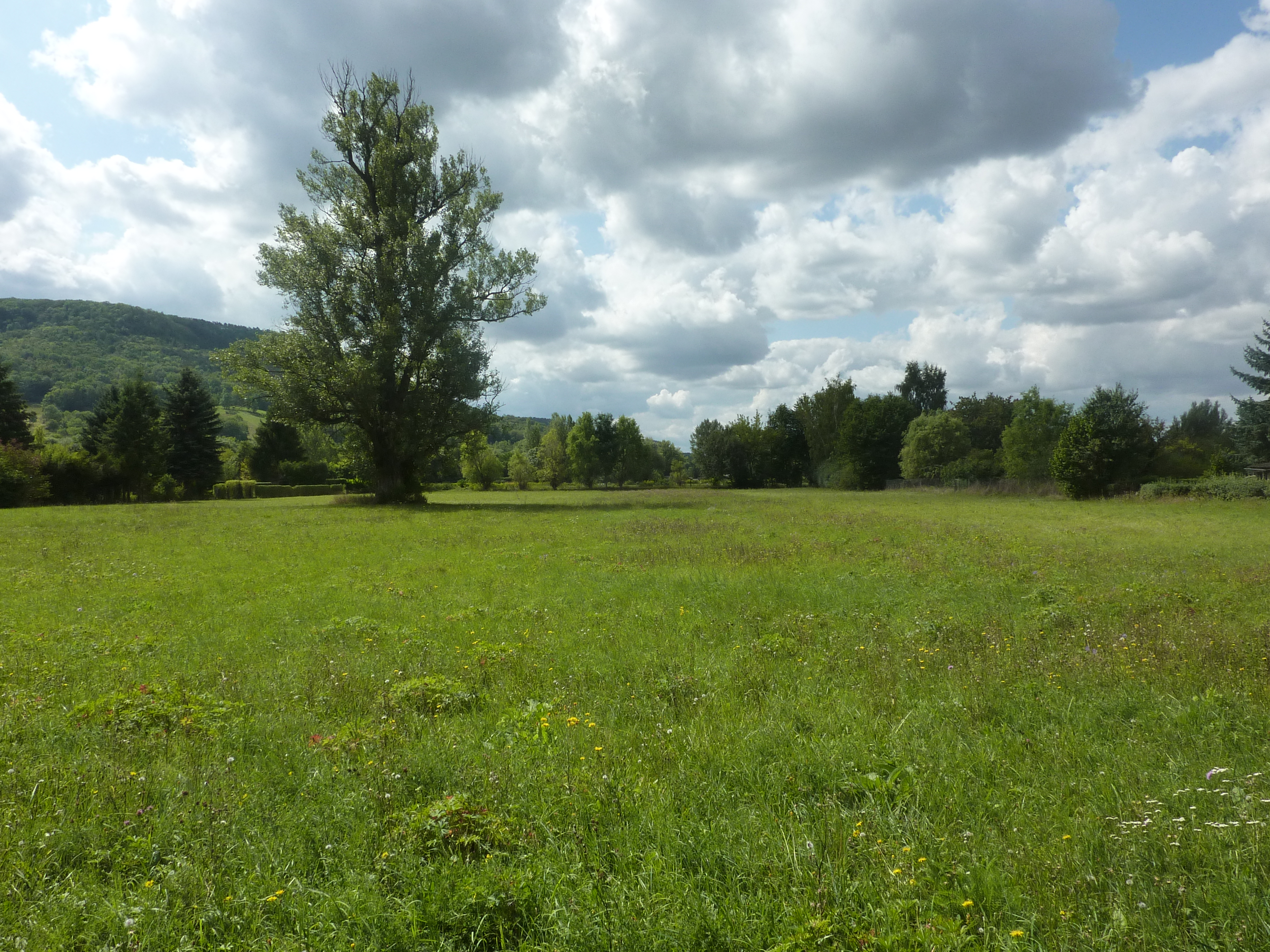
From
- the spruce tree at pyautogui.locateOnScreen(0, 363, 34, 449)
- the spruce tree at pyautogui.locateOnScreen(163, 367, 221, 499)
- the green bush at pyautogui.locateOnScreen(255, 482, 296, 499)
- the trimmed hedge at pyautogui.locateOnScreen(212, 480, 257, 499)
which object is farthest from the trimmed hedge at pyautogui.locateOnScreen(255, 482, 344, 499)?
the spruce tree at pyautogui.locateOnScreen(0, 363, 34, 449)

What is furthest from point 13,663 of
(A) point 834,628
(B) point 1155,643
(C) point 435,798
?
(B) point 1155,643

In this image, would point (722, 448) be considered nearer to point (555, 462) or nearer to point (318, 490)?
point (555, 462)

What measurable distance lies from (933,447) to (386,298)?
6594 cm

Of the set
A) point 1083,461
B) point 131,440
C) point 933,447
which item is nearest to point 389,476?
point 131,440

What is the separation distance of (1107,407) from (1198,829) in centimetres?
4961

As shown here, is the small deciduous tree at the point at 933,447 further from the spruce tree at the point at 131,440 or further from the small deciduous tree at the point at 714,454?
the spruce tree at the point at 131,440

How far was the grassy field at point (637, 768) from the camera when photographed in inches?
133

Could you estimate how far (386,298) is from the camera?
1390 inches

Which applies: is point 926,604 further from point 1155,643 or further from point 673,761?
point 673,761

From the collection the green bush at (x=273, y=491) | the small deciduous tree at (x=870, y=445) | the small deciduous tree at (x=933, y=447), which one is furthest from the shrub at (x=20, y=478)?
the small deciduous tree at (x=933, y=447)

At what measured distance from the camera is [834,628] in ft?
31.1

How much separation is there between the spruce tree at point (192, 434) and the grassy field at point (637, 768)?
58013 mm

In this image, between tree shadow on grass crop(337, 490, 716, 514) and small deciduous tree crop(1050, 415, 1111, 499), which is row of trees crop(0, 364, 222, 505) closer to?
tree shadow on grass crop(337, 490, 716, 514)

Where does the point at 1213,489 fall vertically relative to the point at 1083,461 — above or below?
below
